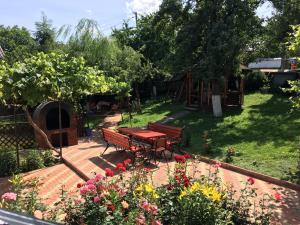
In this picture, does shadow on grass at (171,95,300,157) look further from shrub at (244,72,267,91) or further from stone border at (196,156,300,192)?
shrub at (244,72,267,91)

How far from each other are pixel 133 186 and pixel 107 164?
5.16 meters

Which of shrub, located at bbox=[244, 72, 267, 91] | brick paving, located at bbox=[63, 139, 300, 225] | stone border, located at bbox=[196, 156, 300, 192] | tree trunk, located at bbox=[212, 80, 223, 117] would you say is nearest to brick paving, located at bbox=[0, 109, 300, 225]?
brick paving, located at bbox=[63, 139, 300, 225]

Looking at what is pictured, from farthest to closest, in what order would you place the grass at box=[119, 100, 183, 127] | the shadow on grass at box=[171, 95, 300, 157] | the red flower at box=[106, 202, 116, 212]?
the grass at box=[119, 100, 183, 127], the shadow on grass at box=[171, 95, 300, 157], the red flower at box=[106, 202, 116, 212]

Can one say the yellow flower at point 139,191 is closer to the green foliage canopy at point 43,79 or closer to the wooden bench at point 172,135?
the green foliage canopy at point 43,79

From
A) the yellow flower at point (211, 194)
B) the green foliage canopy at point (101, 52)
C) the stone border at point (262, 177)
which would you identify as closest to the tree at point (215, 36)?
the green foliage canopy at point (101, 52)

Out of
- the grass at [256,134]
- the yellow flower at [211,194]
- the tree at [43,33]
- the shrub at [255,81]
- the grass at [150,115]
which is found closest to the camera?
the yellow flower at [211,194]

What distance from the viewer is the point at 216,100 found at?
58.7 feet

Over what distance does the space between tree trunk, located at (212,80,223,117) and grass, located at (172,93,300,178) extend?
1.19 ft

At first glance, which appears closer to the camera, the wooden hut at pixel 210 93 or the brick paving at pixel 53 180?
the brick paving at pixel 53 180

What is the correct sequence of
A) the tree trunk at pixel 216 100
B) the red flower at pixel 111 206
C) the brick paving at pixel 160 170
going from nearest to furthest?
the red flower at pixel 111 206 → the brick paving at pixel 160 170 → the tree trunk at pixel 216 100

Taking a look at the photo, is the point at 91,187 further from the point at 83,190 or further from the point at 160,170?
the point at 160,170

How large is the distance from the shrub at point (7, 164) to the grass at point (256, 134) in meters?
5.73

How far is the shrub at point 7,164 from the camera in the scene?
10375mm

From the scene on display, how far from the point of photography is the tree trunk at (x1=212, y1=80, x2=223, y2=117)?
17.8 m
